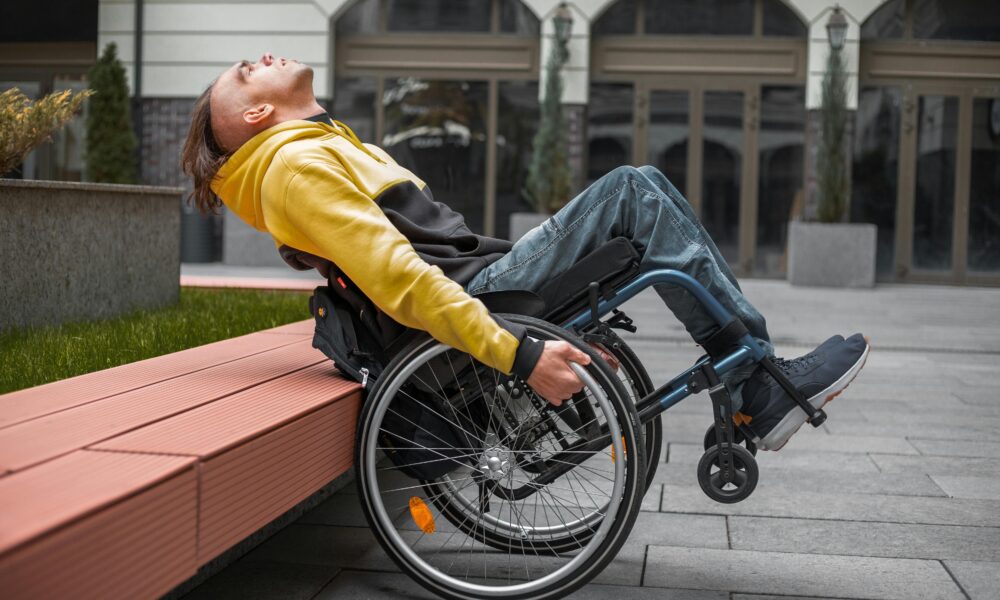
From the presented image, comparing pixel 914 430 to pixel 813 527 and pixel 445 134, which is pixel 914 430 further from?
pixel 445 134

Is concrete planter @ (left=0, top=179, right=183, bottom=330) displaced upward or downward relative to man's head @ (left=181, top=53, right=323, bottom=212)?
downward

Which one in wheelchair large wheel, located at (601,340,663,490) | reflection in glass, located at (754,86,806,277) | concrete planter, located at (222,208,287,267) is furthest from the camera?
concrete planter, located at (222,208,287,267)

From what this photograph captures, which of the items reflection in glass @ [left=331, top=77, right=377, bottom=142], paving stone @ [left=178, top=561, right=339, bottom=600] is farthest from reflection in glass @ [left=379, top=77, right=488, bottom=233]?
paving stone @ [left=178, top=561, right=339, bottom=600]

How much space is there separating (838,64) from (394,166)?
12448 mm

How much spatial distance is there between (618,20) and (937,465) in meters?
11.9

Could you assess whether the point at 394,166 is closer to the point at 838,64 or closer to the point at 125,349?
the point at 125,349

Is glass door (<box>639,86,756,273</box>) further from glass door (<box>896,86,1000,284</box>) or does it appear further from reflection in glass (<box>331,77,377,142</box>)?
reflection in glass (<box>331,77,377,142</box>)

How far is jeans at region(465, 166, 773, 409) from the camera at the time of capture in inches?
111

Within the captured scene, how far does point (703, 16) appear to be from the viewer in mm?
15305

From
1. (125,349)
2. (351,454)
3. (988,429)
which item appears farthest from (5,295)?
(988,429)

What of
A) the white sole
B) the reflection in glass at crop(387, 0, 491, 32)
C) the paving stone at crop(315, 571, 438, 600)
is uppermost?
the reflection in glass at crop(387, 0, 491, 32)

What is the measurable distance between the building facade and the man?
12.3 m

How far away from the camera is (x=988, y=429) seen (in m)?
5.14

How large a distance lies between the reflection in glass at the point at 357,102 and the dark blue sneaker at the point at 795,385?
1348cm
